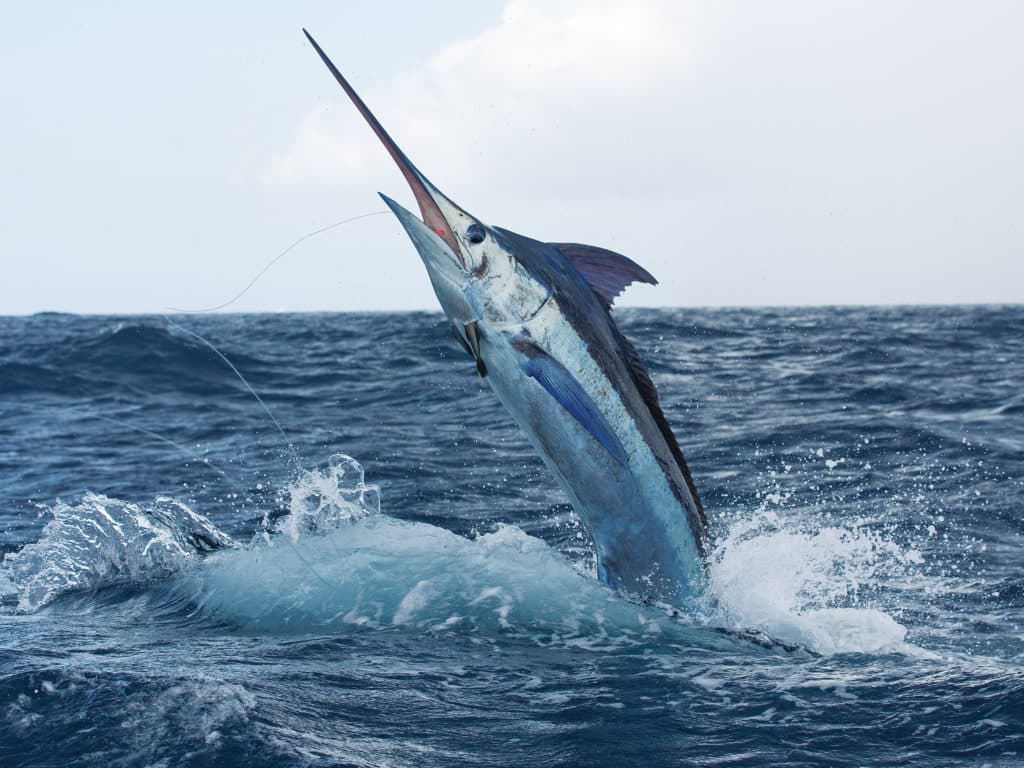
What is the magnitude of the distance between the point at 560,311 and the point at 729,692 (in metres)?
1.68

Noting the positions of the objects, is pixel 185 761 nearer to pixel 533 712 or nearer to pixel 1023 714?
pixel 533 712

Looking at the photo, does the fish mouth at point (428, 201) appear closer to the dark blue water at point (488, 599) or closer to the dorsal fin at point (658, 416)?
the dorsal fin at point (658, 416)

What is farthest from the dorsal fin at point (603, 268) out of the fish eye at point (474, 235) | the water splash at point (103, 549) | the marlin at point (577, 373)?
the water splash at point (103, 549)

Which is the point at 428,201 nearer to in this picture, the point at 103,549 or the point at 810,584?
the point at 810,584

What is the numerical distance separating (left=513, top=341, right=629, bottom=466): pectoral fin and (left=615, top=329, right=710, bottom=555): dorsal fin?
46 cm

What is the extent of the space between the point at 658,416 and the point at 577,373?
639 millimetres

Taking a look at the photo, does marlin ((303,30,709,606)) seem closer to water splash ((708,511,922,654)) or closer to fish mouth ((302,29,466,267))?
fish mouth ((302,29,466,267))

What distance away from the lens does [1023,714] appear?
132 inches

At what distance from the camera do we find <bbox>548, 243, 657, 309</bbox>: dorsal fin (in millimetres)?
4250

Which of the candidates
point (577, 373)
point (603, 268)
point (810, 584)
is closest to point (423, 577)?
point (577, 373)

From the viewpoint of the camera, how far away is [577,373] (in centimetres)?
399

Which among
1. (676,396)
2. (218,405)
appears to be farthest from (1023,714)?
(218,405)

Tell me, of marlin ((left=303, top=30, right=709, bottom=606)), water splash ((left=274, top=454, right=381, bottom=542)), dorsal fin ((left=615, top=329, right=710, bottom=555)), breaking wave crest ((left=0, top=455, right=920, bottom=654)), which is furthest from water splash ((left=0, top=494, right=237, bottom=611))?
dorsal fin ((left=615, top=329, right=710, bottom=555))

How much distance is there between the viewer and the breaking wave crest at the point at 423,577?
464 centimetres
